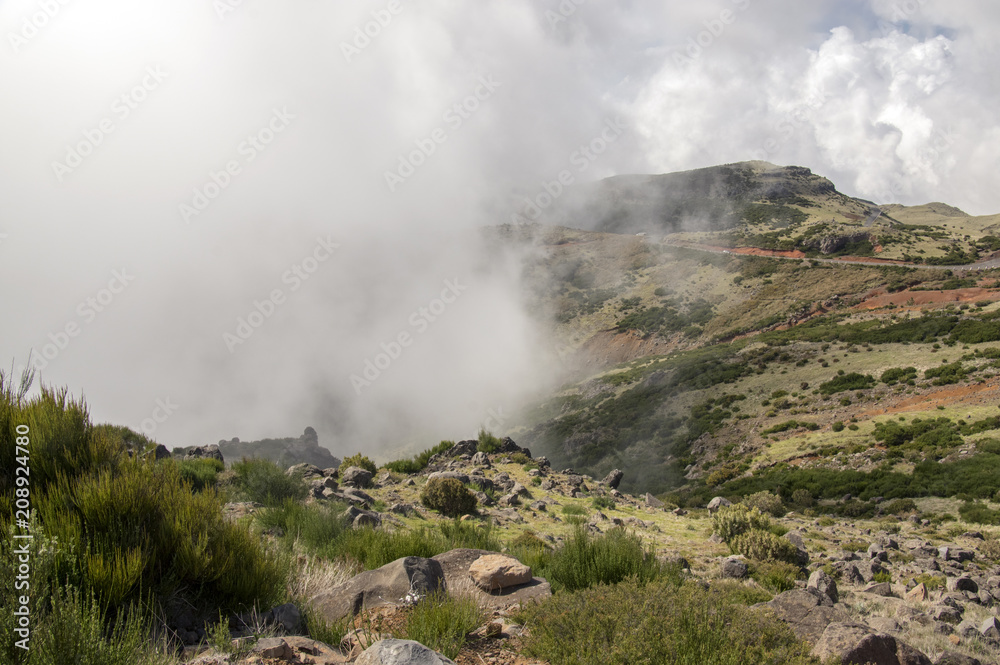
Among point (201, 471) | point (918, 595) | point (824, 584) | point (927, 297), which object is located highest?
point (927, 297)

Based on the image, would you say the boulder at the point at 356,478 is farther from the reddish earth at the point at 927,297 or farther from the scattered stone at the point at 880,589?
the reddish earth at the point at 927,297

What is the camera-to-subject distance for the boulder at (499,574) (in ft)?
18.9

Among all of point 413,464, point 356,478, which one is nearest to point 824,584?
point 356,478

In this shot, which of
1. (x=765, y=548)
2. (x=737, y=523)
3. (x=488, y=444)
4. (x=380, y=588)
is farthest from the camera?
(x=488, y=444)

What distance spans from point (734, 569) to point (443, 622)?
282 inches

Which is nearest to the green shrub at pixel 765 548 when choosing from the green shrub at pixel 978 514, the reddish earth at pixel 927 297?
the green shrub at pixel 978 514

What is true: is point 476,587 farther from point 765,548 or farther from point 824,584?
point 765,548

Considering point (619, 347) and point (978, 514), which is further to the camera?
point (619, 347)

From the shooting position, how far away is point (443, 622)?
4.12 meters

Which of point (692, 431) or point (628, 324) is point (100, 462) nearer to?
point (692, 431)

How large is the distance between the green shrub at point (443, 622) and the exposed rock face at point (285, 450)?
2985 centimetres

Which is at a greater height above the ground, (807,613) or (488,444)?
(488,444)

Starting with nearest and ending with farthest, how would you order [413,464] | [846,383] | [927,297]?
[413,464]
[846,383]
[927,297]

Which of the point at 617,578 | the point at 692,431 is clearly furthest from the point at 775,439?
the point at 617,578
